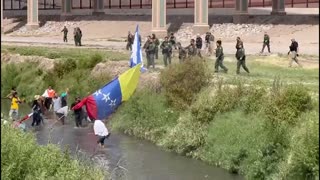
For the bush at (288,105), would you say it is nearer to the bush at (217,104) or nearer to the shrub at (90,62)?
the bush at (217,104)

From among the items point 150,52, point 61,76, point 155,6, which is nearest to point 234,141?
point 150,52

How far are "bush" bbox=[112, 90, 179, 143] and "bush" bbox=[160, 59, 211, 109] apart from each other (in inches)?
18.3

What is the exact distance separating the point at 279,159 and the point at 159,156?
5.65 meters

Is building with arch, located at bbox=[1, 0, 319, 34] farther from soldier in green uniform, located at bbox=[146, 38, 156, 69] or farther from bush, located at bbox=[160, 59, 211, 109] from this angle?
bush, located at bbox=[160, 59, 211, 109]

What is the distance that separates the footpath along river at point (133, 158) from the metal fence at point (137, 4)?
107 ft

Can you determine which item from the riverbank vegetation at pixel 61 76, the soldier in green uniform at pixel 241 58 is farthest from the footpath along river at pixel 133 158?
the riverbank vegetation at pixel 61 76

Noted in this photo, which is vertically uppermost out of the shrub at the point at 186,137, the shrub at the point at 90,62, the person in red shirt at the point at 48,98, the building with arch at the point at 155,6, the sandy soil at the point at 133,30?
the building with arch at the point at 155,6

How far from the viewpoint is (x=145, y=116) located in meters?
27.0

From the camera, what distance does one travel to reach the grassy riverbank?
1816 centimetres

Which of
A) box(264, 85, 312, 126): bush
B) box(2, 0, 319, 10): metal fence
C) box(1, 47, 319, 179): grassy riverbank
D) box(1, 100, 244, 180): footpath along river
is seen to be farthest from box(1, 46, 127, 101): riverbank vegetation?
box(2, 0, 319, 10): metal fence

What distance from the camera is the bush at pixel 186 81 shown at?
85.6ft

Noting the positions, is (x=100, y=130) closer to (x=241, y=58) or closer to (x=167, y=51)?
(x=241, y=58)

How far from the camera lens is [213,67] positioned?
101 feet

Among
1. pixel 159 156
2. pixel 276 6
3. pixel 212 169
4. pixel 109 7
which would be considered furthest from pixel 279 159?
pixel 109 7
